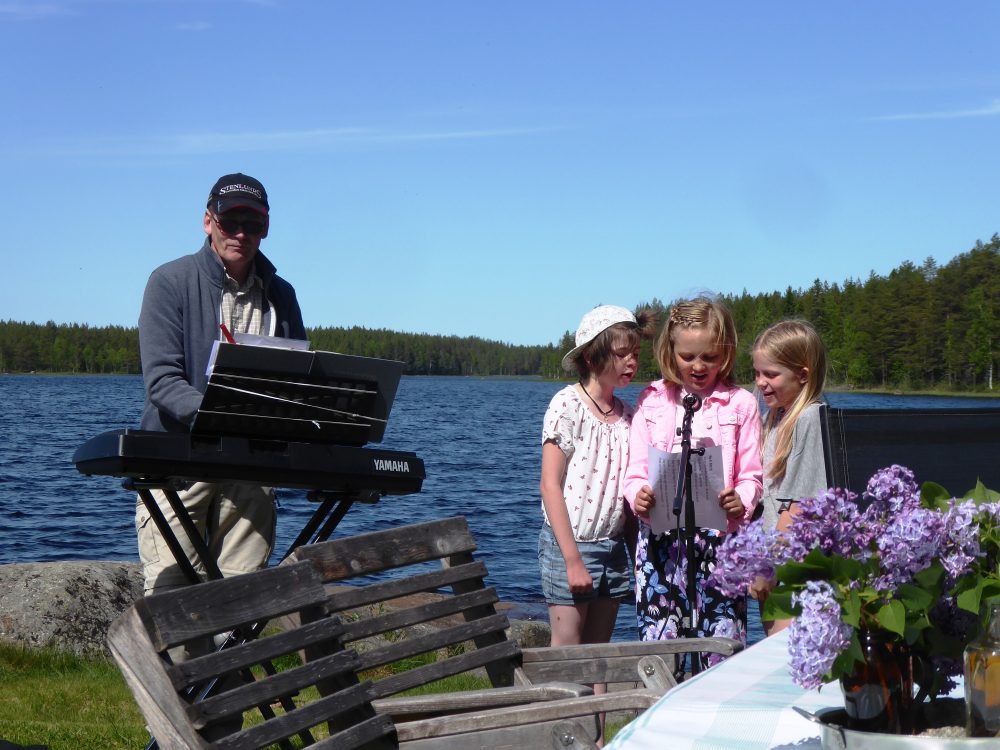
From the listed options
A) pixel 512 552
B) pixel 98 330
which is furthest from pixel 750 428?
pixel 98 330

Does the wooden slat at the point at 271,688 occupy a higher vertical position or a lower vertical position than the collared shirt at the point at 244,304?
lower

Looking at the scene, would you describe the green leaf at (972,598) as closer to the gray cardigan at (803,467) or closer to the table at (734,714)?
the table at (734,714)

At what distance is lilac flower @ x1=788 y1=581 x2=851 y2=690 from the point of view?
4.55ft

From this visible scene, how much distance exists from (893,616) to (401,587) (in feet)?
5.88

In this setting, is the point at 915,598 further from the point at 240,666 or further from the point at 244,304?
the point at 244,304

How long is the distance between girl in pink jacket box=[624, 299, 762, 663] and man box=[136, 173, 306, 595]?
134 cm

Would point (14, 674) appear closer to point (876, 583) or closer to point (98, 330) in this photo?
point (876, 583)

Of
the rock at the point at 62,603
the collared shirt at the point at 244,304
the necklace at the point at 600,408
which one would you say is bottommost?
the rock at the point at 62,603

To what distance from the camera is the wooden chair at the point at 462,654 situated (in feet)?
8.52

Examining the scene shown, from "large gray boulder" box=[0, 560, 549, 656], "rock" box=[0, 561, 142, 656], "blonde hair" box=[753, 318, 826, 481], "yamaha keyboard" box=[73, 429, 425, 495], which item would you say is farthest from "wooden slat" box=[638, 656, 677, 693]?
"large gray boulder" box=[0, 560, 549, 656]

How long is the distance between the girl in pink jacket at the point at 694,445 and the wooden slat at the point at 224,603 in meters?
1.59

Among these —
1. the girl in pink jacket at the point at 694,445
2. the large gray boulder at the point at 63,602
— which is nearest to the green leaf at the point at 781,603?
the girl in pink jacket at the point at 694,445

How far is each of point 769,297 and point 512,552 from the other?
3591 inches

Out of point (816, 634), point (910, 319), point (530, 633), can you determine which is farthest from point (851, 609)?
point (910, 319)
